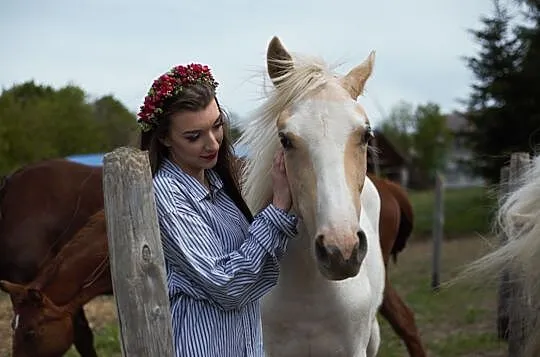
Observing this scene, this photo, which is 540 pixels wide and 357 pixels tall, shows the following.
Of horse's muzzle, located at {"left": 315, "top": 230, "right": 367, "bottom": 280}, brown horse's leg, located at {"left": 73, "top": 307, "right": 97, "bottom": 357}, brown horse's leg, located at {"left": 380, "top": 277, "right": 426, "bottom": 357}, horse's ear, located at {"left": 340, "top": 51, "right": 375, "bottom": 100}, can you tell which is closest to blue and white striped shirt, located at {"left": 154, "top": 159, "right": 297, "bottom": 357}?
horse's muzzle, located at {"left": 315, "top": 230, "right": 367, "bottom": 280}

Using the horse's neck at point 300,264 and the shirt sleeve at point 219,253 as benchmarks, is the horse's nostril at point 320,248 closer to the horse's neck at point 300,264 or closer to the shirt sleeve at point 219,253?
the shirt sleeve at point 219,253

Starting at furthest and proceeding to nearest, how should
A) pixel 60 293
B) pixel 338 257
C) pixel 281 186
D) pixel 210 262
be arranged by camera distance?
pixel 60 293
pixel 281 186
pixel 338 257
pixel 210 262

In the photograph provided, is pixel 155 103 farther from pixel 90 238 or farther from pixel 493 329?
pixel 493 329

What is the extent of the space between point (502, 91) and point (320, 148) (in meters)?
15.7

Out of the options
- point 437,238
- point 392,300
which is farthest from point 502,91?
point 392,300

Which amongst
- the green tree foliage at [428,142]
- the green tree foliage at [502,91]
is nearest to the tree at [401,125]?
the green tree foliage at [428,142]

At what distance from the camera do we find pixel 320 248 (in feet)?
7.13

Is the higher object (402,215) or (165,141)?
(165,141)

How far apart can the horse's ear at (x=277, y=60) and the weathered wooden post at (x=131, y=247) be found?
3.85 feet

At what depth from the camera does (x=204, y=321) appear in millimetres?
2076

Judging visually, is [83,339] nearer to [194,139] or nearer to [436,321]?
[194,139]

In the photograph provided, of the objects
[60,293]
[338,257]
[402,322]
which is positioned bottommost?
[402,322]

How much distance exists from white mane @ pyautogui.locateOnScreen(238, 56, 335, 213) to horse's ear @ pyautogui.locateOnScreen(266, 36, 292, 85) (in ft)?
0.05

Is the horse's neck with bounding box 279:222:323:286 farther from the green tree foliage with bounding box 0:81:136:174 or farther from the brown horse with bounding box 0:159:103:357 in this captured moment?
the green tree foliage with bounding box 0:81:136:174
